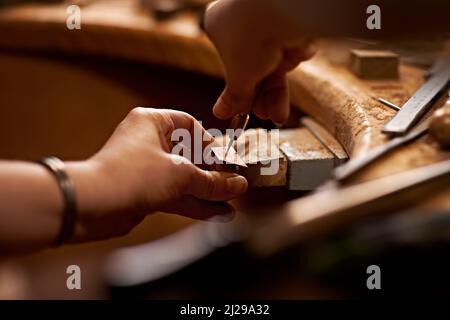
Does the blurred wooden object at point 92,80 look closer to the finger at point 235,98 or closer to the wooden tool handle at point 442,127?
the finger at point 235,98

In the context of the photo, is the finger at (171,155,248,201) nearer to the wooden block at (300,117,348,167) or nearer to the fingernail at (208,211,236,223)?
the fingernail at (208,211,236,223)

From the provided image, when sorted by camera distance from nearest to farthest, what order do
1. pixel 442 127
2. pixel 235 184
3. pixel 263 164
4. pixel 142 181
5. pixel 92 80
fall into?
pixel 142 181 → pixel 442 127 → pixel 235 184 → pixel 263 164 → pixel 92 80

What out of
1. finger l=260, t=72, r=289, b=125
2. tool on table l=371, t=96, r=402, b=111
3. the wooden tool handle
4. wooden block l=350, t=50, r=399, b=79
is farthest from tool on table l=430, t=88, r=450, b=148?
wooden block l=350, t=50, r=399, b=79

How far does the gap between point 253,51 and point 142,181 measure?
0.34 meters

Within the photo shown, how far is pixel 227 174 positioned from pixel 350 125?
1.12 ft

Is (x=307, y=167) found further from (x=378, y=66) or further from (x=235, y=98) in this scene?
(x=378, y=66)

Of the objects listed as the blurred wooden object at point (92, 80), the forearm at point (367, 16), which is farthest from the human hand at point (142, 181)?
the blurred wooden object at point (92, 80)

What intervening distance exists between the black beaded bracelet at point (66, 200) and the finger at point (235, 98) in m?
0.45

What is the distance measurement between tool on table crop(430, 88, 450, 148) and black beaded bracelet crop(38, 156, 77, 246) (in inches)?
28.2

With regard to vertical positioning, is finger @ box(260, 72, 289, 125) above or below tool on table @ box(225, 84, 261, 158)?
above

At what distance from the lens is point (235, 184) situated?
1377 mm

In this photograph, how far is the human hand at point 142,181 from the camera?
1088 mm

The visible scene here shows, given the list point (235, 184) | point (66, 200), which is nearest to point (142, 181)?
point (66, 200)

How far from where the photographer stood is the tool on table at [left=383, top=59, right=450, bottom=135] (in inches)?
52.6
